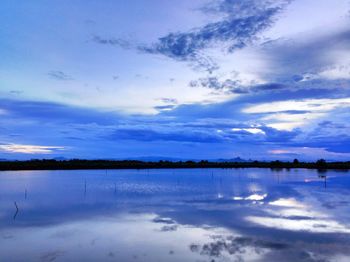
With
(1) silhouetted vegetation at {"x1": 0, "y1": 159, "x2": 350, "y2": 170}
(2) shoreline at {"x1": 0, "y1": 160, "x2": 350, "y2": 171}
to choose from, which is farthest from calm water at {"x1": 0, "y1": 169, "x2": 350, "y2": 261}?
(1) silhouetted vegetation at {"x1": 0, "y1": 159, "x2": 350, "y2": 170}

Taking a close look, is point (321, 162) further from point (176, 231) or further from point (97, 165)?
point (176, 231)

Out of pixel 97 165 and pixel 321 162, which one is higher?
pixel 321 162

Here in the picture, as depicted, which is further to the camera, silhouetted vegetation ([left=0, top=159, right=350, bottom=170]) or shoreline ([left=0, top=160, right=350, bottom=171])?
silhouetted vegetation ([left=0, top=159, right=350, bottom=170])

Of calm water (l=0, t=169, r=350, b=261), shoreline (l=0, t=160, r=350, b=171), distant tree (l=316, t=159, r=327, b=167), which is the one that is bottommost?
calm water (l=0, t=169, r=350, b=261)

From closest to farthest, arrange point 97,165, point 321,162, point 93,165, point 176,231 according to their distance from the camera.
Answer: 1. point 176,231
2. point 321,162
3. point 93,165
4. point 97,165

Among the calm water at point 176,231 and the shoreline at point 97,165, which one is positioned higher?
the shoreline at point 97,165

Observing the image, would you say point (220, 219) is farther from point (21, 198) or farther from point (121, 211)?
point (21, 198)

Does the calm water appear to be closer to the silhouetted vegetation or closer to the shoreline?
the shoreline

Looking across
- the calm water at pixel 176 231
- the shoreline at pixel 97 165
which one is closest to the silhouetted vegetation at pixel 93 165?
the shoreline at pixel 97 165

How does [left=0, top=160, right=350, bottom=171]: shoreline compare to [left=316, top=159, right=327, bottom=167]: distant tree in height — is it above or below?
below

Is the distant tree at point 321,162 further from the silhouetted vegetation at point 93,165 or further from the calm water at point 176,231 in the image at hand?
the calm water at point 176,231

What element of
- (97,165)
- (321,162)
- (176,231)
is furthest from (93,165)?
(176,231)

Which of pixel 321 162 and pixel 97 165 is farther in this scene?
pixel 97 165

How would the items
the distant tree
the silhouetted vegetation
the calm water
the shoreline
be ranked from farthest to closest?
the distant tree < the silhouetted vegetation < the shoreline < the calm water
